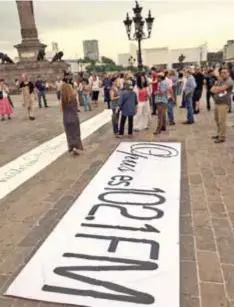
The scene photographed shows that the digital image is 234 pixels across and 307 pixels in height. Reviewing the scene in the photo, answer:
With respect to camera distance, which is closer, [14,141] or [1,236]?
[1,236]

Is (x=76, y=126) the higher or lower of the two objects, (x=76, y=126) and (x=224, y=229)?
the higher

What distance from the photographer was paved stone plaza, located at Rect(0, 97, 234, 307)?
10.1 ft

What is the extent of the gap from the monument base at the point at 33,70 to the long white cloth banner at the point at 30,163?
2272 centimetres

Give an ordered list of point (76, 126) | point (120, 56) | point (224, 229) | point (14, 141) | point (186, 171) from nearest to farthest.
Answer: point (224, 229) < point (186, 171) < point (76, 126) < point (14, 141) < point (120, 56)

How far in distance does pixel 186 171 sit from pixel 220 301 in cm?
348

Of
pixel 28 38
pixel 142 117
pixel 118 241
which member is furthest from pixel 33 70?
pixel 118 241

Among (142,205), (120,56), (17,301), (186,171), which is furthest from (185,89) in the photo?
(120,56)

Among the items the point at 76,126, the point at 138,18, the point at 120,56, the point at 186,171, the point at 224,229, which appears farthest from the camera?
the point at 120,56

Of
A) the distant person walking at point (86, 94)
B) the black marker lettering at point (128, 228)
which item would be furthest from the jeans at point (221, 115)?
the distant person walking at point (86, 94)

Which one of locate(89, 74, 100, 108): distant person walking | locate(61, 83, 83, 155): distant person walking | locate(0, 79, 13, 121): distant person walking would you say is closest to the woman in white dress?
locate(61, 83, 83, 155): distant person walking

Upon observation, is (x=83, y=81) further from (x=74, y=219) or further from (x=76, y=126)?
(x=74, y=219)

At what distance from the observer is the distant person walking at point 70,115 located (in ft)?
24.4

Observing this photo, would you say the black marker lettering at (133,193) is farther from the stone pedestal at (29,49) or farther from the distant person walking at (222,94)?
the stone pedestal at (29,49)

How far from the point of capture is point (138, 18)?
539 inches
